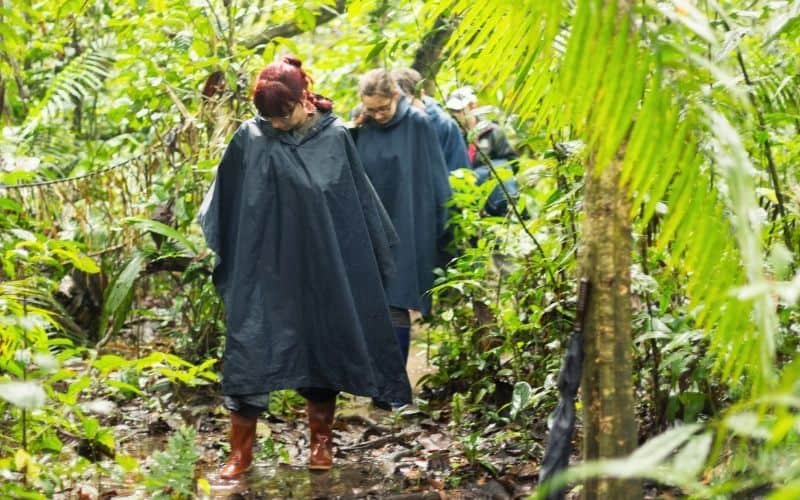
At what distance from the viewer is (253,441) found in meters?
5.54

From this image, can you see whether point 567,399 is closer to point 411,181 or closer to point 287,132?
point 287,132

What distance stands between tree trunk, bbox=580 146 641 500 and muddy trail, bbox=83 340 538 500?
4.29 feet

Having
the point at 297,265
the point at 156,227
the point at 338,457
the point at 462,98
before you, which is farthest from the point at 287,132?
the point at 338,457

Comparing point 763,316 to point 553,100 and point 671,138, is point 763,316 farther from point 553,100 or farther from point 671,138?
point 553,100

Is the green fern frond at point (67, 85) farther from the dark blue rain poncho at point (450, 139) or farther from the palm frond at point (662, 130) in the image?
the palm frond at point (662, 130)

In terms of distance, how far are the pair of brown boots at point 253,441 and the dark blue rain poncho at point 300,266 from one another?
0.18m

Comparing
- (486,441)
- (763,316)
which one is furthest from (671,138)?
(486,441)

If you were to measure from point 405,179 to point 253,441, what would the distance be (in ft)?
7.82

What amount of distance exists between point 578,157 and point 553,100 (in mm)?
1388

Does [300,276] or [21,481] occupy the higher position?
[300,276]

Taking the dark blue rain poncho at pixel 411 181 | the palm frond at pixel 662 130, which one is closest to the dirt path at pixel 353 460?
the dark blue rain poncho at pixel 411 181

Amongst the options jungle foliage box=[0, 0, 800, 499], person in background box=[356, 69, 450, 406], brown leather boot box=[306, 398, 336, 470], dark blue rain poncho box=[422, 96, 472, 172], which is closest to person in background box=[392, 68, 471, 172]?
dark blue rain poncho box=[422, 96, 472, 172]

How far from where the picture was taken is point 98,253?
720cm

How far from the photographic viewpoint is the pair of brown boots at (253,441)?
17.9 ft
